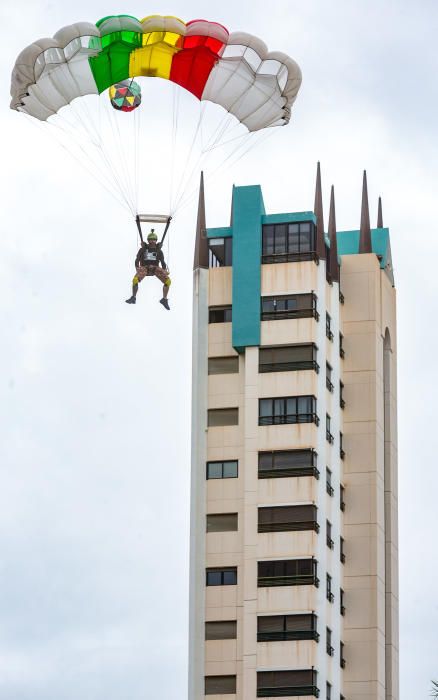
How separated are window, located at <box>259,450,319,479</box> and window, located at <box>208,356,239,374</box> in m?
5.49

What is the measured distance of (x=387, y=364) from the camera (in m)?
109

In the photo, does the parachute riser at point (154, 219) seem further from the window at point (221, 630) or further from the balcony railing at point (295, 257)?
the window at point (221, 630)

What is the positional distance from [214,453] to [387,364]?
13003 mm

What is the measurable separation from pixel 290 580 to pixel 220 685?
19.5 feet

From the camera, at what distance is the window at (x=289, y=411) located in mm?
99250

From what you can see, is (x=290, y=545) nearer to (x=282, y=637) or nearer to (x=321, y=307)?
(x=282, y=637)

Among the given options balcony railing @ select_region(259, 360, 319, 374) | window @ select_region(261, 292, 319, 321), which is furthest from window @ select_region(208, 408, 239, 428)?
window @ select_region(261, 292, 319, 321)

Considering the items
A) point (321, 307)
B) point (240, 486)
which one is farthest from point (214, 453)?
point (321, 307)

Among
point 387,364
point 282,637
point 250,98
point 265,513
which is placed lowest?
point 282,637

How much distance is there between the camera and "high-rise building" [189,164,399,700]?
317 ft

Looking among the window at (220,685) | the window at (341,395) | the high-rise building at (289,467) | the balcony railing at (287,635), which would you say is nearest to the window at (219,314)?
the high-rise building at (289,467)

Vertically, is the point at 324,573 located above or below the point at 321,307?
below

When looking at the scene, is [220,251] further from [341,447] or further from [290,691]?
[290,691]

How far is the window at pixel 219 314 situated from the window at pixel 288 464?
26.5 ft
